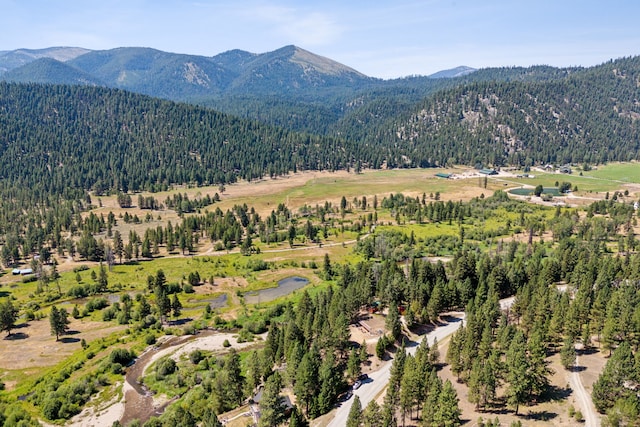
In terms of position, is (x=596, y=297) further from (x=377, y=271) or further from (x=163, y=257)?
(x=163, y=257)

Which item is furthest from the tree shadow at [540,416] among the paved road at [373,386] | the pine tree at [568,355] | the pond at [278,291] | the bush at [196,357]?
the pond at [278,291]

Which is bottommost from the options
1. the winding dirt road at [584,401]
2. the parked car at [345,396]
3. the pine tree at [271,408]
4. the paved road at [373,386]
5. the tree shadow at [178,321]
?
the tree shadow at [178,321]

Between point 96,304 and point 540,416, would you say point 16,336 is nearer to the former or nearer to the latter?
point 96,304

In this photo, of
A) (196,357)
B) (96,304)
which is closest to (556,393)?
(196,357)

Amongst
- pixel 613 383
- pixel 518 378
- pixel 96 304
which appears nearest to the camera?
pixel 613 383

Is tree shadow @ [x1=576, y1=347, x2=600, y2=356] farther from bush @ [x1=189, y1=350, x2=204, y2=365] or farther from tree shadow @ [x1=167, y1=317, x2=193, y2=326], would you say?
tree shadow @ [x1=167, y1=317, x2=193, y2=326]

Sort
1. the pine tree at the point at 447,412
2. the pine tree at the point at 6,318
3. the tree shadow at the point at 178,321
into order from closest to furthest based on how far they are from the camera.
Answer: the pine tree at the point at 447,412 → the pine tree at the point at 6,318 → the tree shadow at the point at 178,321

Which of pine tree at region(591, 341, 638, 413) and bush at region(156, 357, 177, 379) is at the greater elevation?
pine tree at region(591, 341, 638, 413)

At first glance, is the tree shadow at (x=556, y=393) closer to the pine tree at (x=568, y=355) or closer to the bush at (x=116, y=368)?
the pine tree at (x=568, y=355)

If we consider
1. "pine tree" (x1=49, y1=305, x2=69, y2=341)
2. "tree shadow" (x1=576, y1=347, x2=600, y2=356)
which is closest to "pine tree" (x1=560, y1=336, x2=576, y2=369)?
"tree shadow" (x1=576, y1=347, x2=600, y2=356)
